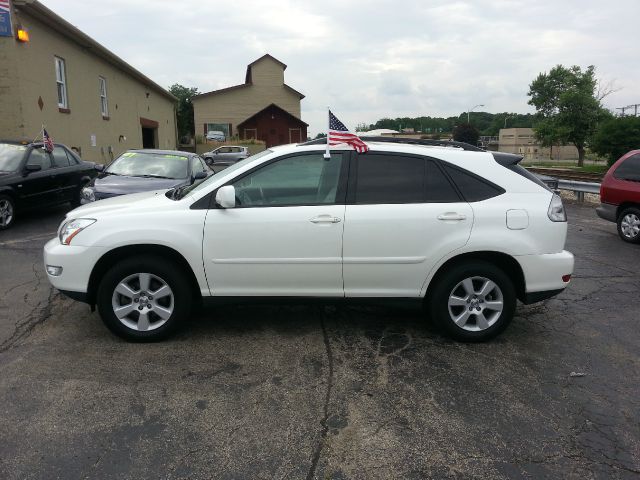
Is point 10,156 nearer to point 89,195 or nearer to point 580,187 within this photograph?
point 89,195

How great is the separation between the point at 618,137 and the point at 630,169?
2114 cm

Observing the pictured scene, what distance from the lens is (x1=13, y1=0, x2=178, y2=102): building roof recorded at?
537 inches

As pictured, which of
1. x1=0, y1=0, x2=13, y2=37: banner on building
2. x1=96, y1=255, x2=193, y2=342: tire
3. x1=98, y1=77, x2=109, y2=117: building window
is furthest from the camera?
x1=98, y1=77, x2=109, y2=117: building window

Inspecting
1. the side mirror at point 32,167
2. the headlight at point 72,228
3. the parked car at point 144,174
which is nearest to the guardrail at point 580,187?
the parked car at point 144,174

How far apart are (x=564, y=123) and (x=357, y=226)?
49428 mm

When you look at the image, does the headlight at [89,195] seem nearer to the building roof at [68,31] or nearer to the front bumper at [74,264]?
the front bumper at [74,264]

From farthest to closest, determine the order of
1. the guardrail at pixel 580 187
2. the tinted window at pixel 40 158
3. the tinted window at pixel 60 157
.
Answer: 1. the guardrail at pixel 580 187
2. the tinted window at pixel 60 157
3. the tinted window at pixel 40 158

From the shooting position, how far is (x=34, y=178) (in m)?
9.62

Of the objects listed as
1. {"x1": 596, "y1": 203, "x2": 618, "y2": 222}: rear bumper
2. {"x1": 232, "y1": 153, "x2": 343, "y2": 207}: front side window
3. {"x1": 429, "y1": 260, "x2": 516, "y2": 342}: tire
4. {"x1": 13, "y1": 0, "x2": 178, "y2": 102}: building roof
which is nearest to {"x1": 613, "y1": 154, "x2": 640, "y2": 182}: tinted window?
{"x1": 596, "y1": 203, "x2": 618, "y2": 222}: rear bumper

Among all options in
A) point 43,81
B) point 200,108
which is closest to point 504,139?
point 200,108

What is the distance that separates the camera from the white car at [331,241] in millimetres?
4145

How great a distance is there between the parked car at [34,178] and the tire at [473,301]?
8.14 meters

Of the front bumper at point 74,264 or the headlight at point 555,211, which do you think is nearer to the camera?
the front bumper at point 74,264

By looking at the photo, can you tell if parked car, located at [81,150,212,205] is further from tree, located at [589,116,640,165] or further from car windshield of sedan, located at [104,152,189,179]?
tree, located at [589,116,640,165]
